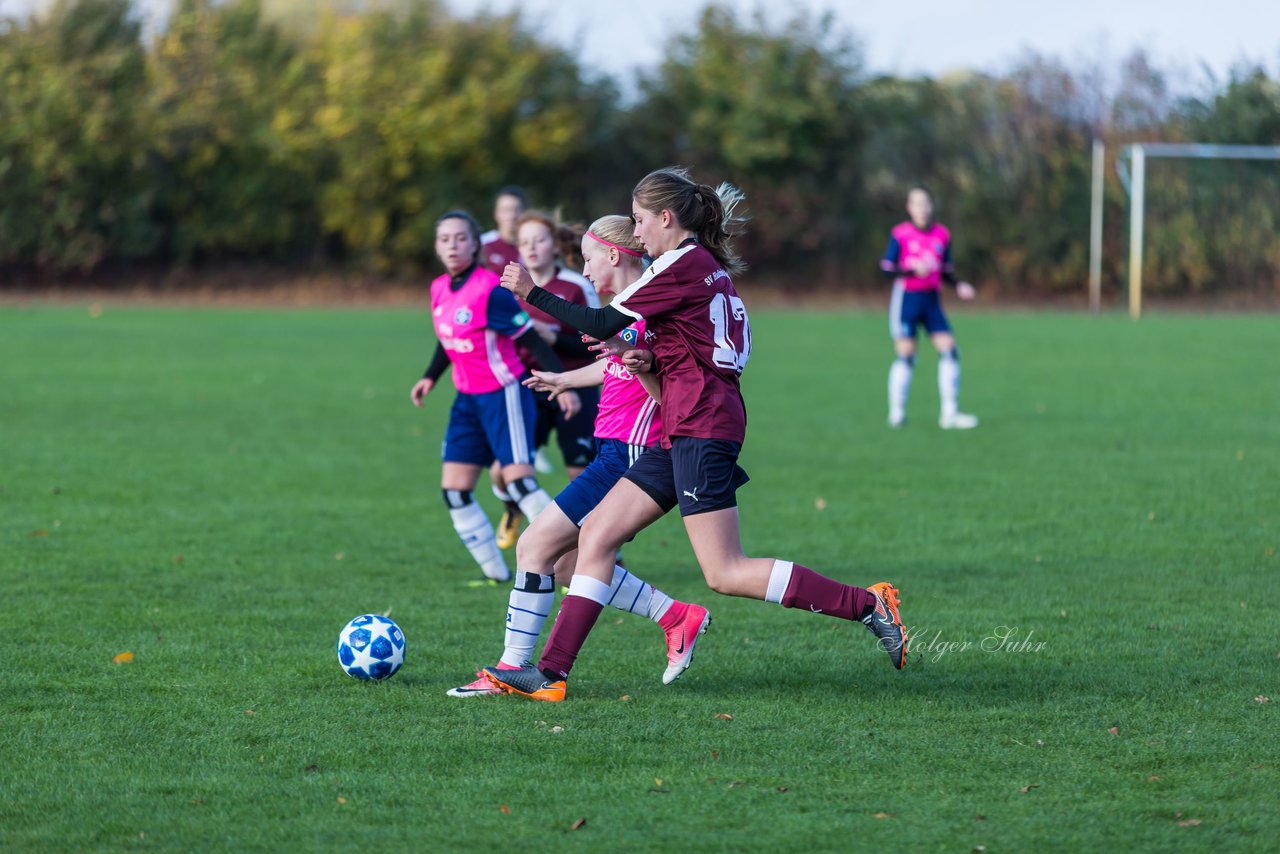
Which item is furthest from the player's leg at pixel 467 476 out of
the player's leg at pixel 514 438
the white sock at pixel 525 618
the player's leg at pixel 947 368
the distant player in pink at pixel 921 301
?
the player's leg at pixel 947 368

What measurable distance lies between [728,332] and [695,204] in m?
0.45

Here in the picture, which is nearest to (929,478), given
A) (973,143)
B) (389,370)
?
(389,370)

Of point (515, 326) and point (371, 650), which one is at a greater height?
point (515, 326)

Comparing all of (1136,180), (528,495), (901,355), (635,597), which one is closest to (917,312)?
(901,355)

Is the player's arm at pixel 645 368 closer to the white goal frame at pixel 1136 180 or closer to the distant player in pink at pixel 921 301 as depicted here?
the distant player in pink at pixel 921 301

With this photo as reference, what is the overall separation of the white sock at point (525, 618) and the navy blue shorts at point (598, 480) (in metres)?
0.26

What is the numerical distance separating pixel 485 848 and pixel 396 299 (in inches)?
1209

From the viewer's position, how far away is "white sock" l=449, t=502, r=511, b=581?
752 cm

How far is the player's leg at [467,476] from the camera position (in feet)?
24.6

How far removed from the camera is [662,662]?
5945mm

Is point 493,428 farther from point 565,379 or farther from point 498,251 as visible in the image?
point 498,251

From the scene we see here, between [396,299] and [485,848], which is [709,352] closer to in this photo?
[485,848]

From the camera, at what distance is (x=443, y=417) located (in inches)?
586

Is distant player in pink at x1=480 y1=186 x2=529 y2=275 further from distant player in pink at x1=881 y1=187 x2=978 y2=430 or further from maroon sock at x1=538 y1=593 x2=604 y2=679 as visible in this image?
distant player in pink at x1=881 y1=187 x2=978 y2=430
